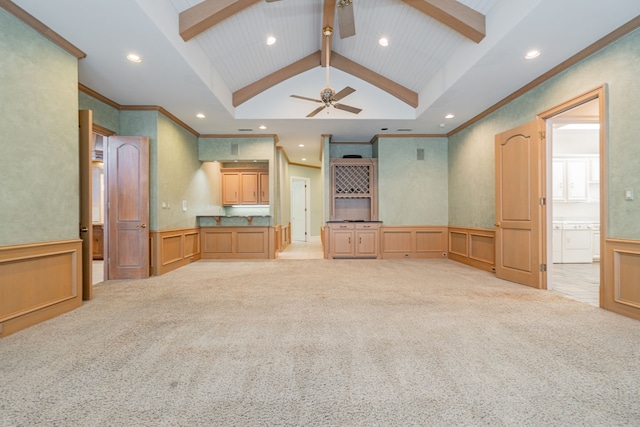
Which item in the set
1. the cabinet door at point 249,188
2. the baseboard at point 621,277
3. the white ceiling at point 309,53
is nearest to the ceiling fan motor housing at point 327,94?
the white ceiling at point 309,53

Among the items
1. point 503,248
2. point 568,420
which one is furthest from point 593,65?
point 568,420

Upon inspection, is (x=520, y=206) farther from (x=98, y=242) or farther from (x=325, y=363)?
(x=98, y=242)

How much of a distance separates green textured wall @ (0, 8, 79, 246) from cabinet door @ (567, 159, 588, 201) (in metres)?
8.35

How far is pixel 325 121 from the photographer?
242 inches

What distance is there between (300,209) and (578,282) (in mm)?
8879

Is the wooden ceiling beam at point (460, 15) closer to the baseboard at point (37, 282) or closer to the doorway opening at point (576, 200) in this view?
the doorway opening at point (576, 200)

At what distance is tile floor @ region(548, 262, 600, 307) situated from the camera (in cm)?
375

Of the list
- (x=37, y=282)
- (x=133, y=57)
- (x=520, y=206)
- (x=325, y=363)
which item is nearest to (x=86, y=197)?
(x=37, y=282)

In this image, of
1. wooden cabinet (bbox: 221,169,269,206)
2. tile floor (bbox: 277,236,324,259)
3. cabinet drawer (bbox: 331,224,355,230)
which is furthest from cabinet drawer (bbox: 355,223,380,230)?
wooden cabinet (bbox: 221,169,269,206)

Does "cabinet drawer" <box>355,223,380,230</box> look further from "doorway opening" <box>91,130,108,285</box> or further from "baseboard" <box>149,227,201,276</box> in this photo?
"doorway opening" <box>91,130,108,285</box>

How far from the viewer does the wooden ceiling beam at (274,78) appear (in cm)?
571

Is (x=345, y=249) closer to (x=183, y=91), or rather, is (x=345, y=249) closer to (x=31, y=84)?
(x=183, y=91)

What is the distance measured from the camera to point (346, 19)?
A: 349 cm

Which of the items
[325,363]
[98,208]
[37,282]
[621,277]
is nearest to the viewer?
[325,363]
